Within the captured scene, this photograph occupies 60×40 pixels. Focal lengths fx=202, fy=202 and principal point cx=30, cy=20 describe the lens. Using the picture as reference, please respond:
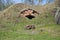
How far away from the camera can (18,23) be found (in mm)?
20656

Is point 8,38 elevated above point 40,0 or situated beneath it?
situated beneath

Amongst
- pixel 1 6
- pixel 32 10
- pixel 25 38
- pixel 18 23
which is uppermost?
Result: pixel 1 6

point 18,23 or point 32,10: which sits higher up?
point 32,10

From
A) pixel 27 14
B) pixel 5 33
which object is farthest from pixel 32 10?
pixel 5 33

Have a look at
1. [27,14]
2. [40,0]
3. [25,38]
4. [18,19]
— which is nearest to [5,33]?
[25,38]

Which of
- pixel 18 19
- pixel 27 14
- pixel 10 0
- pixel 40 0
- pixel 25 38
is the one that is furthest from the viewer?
pixel 10 0

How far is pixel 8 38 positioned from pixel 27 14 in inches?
420

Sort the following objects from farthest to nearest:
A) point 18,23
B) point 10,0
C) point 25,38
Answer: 1. point 10,0
2. point 18,23
3. point 25,38

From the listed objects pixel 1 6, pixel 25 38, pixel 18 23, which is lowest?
pixel 25 38

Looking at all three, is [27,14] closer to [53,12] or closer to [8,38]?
[53,12]

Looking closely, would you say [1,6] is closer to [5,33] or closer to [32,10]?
[32,10]

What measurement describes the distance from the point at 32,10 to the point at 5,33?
9859mm

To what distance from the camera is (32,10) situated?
24.5 metres

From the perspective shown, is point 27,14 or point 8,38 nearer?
point 8,38
